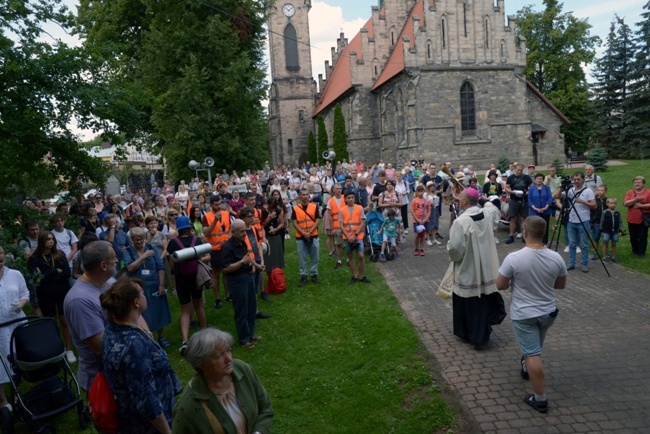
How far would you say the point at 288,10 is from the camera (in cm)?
4944

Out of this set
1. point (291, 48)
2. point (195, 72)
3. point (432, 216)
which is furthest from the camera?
point (291, 48)

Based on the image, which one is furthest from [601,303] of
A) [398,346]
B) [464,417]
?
[464,417]

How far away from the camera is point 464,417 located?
4.61 m

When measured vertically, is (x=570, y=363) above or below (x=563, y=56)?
below

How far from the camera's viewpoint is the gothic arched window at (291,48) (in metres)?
50.0

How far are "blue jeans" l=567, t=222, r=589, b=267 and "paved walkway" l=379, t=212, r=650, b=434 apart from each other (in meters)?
0.66

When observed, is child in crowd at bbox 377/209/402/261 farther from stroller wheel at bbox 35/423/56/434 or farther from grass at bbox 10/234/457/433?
stroller wheel at bbox 35/423/56/434

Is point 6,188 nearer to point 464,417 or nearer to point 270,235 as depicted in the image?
point 270,235

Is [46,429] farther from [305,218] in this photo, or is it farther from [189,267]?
[305,218]

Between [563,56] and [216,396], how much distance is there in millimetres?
48695

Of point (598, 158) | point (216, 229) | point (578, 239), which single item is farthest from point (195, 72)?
point (598, 158)

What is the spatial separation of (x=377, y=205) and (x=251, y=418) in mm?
9878

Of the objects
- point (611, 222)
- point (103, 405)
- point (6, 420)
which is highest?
point (103, 405)

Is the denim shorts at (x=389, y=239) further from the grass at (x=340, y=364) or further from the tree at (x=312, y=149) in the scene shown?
the tree at (x=312, y=149)
